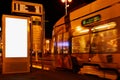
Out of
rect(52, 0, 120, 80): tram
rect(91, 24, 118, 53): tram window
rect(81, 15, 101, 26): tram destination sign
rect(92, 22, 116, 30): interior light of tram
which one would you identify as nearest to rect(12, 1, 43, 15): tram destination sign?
rect(52, 0, 120, 80): tram

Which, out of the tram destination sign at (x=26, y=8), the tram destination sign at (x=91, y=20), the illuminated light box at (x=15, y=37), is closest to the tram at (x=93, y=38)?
the tram destination sign at (x=91, y=20)

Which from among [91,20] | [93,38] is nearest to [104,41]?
[93,38]

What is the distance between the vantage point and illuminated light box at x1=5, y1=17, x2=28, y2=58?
15242mm

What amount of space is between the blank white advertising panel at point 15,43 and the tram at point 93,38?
2.23m

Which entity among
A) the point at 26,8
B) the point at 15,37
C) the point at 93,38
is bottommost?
the point at 93,38

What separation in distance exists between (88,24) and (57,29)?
14.9ft

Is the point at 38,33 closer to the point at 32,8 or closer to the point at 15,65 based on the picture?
the point at 32,8

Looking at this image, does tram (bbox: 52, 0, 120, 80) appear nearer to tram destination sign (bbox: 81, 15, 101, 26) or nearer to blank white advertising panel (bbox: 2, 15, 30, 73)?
tram destination sign (bbox: 81, 15, 101, 26)

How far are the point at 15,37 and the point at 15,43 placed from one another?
0.30 metres

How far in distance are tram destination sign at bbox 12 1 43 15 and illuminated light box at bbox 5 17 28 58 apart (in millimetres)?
1774

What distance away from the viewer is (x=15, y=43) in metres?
15.3

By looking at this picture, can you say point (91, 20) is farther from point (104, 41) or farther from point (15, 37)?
point (15, 37)

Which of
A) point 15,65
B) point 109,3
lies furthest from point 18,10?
point 109,3

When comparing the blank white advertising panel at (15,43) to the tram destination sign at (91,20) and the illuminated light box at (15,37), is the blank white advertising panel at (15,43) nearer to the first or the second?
the illuminated light box at (15,37)
